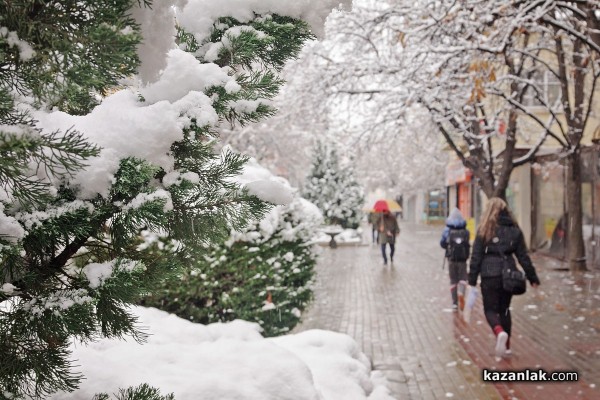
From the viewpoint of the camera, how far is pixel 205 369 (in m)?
3.32

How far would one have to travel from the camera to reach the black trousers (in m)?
7.05

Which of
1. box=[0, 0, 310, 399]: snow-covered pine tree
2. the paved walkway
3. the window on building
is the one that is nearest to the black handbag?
the paved walkway

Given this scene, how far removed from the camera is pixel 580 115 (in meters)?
16.2

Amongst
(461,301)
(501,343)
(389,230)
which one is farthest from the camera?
(389,230)

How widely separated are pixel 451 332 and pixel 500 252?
6.61ft

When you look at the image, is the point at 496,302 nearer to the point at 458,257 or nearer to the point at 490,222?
the point at 490,222

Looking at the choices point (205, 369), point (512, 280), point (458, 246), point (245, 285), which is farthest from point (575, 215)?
point (205, 369)

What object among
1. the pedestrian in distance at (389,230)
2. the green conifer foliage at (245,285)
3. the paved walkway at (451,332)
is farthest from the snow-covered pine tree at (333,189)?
the green conifer foliage at (245,285)

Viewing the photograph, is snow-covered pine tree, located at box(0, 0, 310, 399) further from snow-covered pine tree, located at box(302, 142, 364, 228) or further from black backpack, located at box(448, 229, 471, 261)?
snow-covered pine tree, located at box(302, 142, 364, 228)

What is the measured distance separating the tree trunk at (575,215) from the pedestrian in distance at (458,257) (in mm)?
6611

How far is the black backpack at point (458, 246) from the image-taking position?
10.2m

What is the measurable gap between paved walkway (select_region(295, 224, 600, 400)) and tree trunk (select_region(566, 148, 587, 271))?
49 centimetres

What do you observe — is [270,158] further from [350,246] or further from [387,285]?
[387,285]

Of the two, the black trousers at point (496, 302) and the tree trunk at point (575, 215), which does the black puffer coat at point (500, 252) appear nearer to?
the black trousers at point (496, 302)
